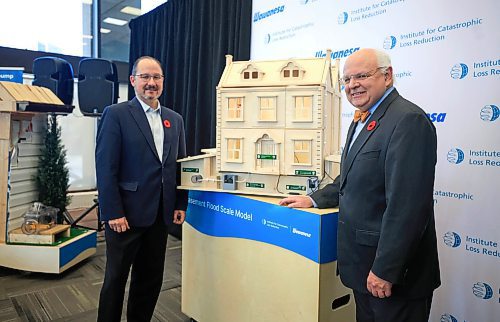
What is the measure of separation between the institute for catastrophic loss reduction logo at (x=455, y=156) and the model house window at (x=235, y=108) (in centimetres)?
134

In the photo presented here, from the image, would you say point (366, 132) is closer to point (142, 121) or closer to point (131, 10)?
point (142, 121)

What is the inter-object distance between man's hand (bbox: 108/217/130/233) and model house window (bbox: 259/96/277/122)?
34.6 inches

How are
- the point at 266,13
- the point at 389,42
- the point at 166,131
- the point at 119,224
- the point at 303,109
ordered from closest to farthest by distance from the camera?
the point at 303,109
the point at 119,224
the point at 166,131
the point at 389,42
the point at 266,13

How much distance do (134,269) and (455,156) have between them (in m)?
2.03

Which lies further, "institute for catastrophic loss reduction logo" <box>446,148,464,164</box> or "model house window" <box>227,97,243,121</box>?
"institute for catastrophic loss reduction logo" <box>446,148,464,164</box>

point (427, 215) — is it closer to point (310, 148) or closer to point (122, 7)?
point (310, 148)

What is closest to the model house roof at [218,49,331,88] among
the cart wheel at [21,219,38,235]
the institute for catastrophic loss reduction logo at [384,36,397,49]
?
the institute for catastrophic loss reduction logo at [384,36,397,49]

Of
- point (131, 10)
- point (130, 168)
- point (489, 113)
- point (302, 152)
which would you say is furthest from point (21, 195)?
point (131, 10)

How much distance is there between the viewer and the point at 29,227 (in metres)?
3.53

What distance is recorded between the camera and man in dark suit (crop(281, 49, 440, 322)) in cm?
132

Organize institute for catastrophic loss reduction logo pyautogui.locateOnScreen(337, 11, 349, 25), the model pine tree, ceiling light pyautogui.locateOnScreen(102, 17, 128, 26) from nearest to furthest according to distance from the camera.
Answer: institute for catastrophic loss reduction logo pyautogui.locateOnScreen(337, 11, 349, 25), the model pine tree, ceiling light pyautogui.locateOnScreen(102, 17, 128, 26)

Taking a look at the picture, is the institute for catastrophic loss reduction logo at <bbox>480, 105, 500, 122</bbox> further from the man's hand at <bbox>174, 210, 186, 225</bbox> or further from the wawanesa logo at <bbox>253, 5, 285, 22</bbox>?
the wawanesa logo at <bbox>253, 5, 285, 22</bbox>

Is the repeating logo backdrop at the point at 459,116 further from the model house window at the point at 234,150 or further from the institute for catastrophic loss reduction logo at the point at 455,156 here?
the model house window at the point at 234,150

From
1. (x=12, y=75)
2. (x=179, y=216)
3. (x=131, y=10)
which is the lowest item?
(x=179, y=216)
